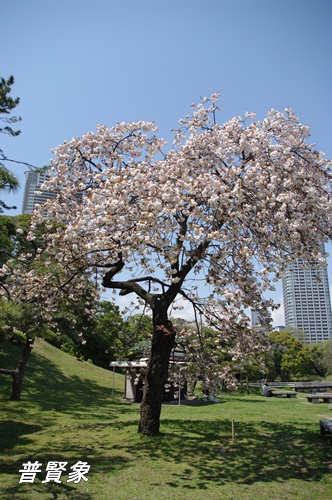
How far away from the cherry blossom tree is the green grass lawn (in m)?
1.50

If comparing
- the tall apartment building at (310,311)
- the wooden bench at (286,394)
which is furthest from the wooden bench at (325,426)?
the tall apartment building at (310,311)

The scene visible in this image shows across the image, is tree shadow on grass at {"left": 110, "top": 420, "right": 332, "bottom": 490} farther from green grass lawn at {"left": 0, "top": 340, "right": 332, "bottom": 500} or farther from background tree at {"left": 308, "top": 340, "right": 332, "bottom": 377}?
background tree at {"left": 308, "top": 340, "right": 332, "bottom": 377}

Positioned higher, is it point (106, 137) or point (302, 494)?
point (106, 137)

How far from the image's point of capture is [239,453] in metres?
8.04

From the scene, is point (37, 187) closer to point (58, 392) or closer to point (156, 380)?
point (156, 380)

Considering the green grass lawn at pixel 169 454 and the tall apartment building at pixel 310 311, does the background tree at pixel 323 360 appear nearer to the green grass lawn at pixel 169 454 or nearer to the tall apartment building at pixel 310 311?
the tall apartment building at pixel 310 311

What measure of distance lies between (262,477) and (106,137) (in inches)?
354

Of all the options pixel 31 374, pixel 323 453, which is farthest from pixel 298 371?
pixel 323 453

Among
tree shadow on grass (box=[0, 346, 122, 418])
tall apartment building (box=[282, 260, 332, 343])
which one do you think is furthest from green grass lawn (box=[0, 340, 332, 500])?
tall apartment building (box=[282, 260, 332, 343])

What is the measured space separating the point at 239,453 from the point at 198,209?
5.41 m

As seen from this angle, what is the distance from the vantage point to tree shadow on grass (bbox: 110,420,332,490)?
21.1 ft

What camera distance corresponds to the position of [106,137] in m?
10.6

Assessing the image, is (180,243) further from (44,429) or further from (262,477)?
(44,429)

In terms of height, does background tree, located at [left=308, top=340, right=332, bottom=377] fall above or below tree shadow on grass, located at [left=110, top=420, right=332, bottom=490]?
above
